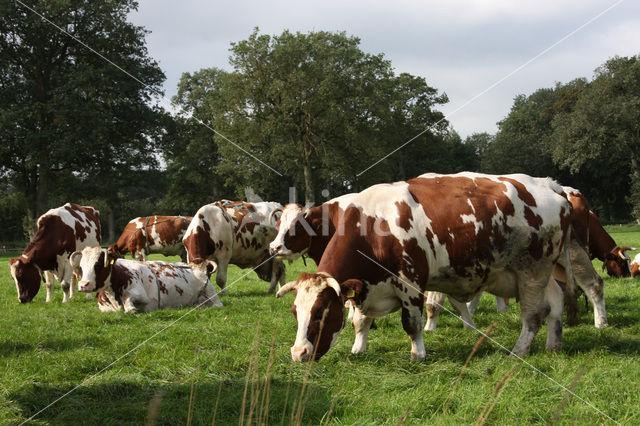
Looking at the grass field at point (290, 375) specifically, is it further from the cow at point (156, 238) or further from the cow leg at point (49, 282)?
the cow at point (156, 238)

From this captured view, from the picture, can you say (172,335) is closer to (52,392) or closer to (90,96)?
(52,392)

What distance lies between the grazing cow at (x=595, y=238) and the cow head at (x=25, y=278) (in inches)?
449

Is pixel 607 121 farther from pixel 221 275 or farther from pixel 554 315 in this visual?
pixel 554 315

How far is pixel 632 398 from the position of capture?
181 inches

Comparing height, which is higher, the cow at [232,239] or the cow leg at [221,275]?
the cow at [232,239]

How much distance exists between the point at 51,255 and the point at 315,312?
371 inches

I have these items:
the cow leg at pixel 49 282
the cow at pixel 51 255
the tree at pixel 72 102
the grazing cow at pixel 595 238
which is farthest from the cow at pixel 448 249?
the tree at pixel 72 102

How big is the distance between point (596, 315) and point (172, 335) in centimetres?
630

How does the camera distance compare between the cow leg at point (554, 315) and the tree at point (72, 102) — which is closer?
the cow leg at point (554, 315)

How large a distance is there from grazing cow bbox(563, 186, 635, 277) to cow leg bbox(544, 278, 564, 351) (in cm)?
158

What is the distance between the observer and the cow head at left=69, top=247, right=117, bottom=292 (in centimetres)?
934

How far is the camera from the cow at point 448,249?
609 centimetres

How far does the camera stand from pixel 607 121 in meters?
46.7

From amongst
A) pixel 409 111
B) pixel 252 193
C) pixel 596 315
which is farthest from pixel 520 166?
pixel 596 315
